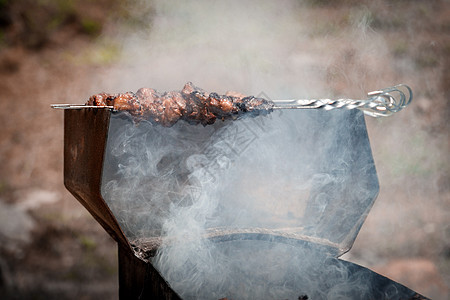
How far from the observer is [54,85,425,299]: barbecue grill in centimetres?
222

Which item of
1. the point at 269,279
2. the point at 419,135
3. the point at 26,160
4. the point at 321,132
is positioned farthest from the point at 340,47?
the point at 26,160

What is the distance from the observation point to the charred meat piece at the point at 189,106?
230 centimetres

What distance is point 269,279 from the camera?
2504 mm

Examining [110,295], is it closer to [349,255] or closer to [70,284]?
[70,284]

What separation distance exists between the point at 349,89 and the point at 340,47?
0.71 metres

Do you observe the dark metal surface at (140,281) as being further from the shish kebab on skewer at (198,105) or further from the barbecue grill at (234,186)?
the shish kebab on skewer at (198,105)

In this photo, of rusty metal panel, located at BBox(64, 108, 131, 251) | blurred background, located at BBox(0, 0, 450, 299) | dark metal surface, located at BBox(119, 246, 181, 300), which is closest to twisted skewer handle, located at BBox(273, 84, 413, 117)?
rusty metal panel, located at BBox(64, 108, 131, 251)

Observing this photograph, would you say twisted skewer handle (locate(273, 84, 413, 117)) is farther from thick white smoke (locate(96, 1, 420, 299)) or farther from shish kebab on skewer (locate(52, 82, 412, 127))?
thick white smoke (locate(96, 1, 420, 299))

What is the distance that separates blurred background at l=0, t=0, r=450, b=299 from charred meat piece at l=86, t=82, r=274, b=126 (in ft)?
9.33

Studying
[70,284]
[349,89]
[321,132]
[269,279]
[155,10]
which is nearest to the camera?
[269,279]

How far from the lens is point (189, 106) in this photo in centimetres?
240

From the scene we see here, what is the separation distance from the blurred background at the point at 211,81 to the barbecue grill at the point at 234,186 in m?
2.41

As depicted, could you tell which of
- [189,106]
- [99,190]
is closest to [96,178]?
[99,190]

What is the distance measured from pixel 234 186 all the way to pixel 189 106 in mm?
1019
